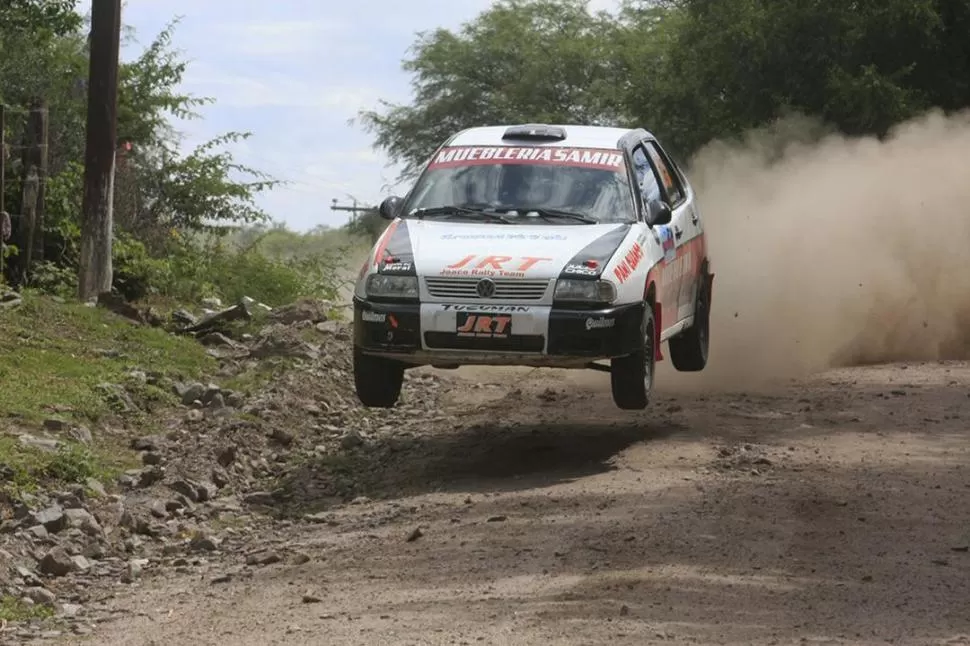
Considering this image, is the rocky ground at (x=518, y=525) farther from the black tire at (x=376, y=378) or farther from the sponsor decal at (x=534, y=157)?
the sponsor decal at (x=534, y=157)

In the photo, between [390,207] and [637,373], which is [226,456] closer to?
[390,207]

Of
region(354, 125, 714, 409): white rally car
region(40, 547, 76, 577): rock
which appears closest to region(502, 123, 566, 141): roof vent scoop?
region(354, 125, 714, 409): white rally car

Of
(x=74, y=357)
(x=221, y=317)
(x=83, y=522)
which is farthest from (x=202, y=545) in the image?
(x=221, y=317)

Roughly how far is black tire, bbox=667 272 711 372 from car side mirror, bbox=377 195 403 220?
110 inches

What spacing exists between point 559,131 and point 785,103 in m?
16.3

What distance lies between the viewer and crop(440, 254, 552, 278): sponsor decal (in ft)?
36.6

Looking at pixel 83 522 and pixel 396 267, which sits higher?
pixel 396 267

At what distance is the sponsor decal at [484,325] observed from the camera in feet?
36.4

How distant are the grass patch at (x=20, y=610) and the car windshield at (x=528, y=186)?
14.9 feet

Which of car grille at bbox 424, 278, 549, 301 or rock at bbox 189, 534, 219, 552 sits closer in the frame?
rock at bbox 189, 534, 219, 552

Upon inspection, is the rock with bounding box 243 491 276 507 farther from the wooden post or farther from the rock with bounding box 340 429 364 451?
the wooden post

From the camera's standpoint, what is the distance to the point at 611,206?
40.2 ft

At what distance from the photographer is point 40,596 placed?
857 cm

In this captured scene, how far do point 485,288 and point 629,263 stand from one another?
952 millimetres
